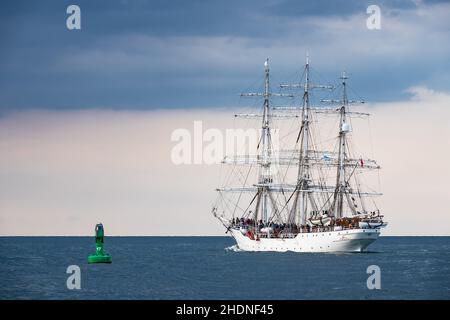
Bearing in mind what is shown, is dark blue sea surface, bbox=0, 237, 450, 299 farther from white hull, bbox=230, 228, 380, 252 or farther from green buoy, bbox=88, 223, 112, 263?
white hull, bbox=230, 228, 380, 252

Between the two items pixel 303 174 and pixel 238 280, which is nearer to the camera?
pixel 238 280

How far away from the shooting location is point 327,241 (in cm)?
15962

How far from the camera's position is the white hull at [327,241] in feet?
519

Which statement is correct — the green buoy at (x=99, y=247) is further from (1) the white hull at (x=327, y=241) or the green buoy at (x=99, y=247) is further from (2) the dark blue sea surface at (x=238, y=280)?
(1) the white hull at (x=327, y=241)

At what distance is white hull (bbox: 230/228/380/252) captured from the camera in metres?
158

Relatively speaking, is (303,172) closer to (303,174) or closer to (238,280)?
(303,174)

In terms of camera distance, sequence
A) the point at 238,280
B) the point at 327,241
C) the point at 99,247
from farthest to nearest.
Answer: the point at 327,241, the point at 99,247, the point at 238,280

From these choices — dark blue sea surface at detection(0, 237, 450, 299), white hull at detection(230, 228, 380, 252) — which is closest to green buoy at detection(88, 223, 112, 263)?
dark blue sea surface at detection(0, 237, 450, 299)

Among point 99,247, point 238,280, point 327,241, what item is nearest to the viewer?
point 238,280

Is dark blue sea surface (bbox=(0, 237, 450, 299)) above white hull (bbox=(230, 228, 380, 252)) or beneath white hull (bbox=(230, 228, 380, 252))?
beneath

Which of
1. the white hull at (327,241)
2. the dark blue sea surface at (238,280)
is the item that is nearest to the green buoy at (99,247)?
the dark blue sea surface at (238,280)

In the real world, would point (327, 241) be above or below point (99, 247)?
above

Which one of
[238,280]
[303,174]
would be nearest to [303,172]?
[303,174]
